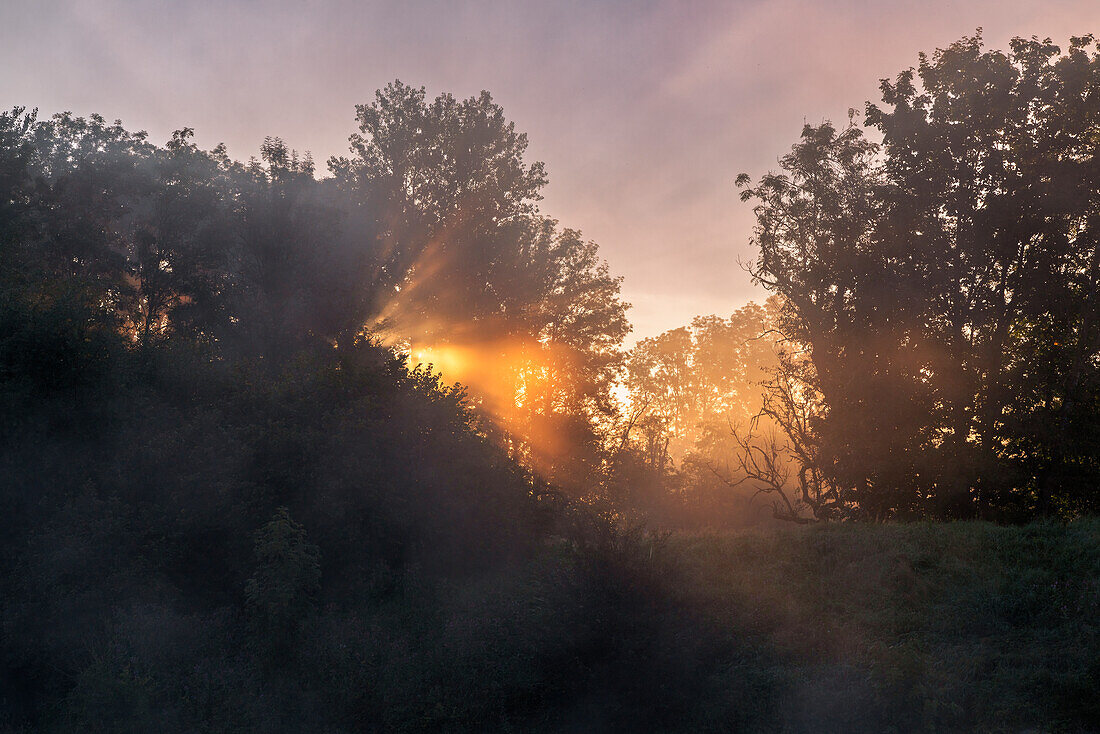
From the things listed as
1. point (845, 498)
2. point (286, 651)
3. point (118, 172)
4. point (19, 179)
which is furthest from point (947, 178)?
point (118, 172)

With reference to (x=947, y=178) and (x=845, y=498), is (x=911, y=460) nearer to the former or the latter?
(x=845, y=498)

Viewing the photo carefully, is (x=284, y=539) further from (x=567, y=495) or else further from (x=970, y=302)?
(x=970, y=302)

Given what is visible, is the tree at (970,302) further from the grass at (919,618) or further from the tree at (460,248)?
the tree at (460,248)

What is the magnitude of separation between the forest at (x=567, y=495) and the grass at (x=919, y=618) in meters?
0.08

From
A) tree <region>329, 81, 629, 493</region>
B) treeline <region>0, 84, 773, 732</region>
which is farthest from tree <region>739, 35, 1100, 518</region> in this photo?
tree <region>329, 81, 629, 493</region>

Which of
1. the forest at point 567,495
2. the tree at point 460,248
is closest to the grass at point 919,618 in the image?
the forest at point 567,495

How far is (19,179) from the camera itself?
35.2 m

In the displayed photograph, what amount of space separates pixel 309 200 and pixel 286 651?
90.7 feet

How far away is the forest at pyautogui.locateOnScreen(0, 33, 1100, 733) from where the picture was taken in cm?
1525

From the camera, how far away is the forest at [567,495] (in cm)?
1525

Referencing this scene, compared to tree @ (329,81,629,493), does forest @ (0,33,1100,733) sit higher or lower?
lower

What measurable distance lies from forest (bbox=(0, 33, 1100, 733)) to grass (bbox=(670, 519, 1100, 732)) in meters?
0.08

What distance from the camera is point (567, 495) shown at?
27.8 m

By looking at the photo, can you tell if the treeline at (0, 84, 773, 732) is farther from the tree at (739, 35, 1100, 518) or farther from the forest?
the tree at (739, 35, 1100, 518)
